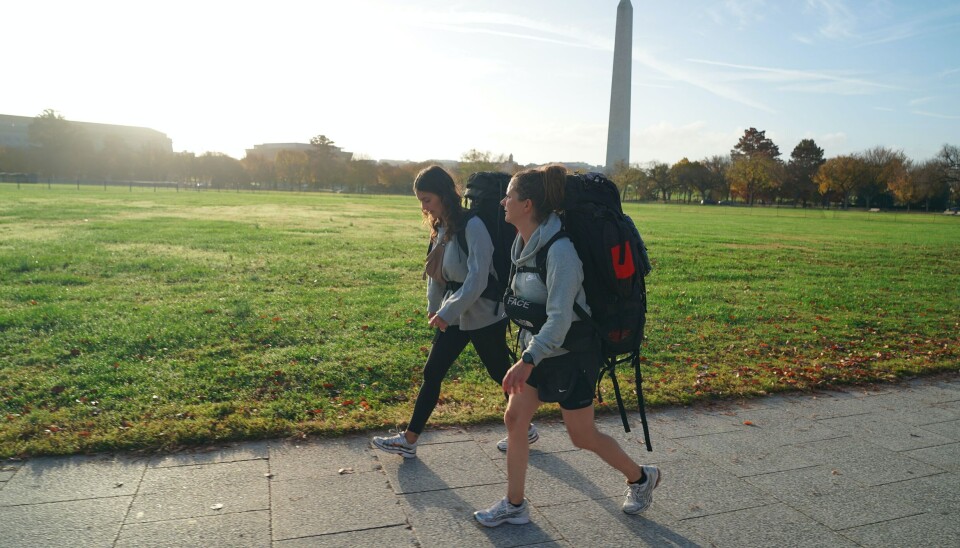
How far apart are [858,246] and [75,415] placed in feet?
79.2

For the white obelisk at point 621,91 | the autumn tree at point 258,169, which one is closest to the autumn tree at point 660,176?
the white obelisk at point 621,91

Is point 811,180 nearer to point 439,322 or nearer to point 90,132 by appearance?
point 439,322

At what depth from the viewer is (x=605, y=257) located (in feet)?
10.2

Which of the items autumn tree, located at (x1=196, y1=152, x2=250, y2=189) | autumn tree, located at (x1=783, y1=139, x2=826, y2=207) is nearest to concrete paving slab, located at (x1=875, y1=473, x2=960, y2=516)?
autumn tree, located at (x1=783, y1=139, x2=826, y2=207)

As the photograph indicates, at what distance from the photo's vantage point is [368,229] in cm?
2453

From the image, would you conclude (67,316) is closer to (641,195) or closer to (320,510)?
(320,510)

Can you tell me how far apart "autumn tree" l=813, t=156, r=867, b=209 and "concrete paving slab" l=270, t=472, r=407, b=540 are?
84590 millimetres

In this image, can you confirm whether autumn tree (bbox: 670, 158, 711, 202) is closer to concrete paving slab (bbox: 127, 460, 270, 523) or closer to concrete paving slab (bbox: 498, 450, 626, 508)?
concrete paving slab (bbox: 498, 450, 626, 508)

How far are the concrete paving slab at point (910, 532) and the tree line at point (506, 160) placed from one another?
7074 centimetres

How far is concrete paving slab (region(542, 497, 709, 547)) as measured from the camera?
11.1 ft

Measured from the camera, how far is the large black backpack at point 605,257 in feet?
10.3

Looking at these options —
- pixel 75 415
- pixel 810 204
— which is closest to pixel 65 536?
pixel 75 415

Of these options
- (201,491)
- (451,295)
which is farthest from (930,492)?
(201,491)

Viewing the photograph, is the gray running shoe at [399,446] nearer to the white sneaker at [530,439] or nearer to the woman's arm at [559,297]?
the white sneaker at [530,439]
